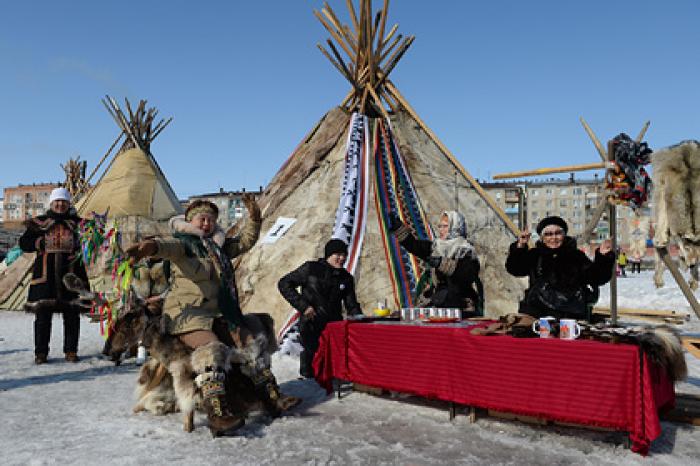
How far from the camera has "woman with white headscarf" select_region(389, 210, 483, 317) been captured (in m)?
4.67

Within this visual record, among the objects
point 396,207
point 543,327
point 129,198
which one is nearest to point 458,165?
point 396,207

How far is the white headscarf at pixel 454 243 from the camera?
15.3 ft

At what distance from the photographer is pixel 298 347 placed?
615 centimetres

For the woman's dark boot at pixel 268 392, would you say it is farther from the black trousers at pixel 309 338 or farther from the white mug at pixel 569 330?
the white mug at pixel 569 330

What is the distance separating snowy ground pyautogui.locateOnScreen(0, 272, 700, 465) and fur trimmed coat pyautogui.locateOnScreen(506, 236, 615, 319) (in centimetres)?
81

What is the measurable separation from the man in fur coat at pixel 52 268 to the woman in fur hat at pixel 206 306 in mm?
2927

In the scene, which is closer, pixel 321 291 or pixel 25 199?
pixel 321 291

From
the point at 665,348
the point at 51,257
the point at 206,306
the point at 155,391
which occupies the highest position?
the point at 51,257

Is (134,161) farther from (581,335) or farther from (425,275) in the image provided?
(581,335)

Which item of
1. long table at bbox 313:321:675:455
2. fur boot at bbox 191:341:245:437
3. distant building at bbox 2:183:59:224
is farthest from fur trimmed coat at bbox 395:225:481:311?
distant building at bbox 2:183:59:224

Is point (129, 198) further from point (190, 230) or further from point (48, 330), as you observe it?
point (190, 230)

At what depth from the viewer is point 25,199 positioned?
231ft

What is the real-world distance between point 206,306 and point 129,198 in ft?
33.9

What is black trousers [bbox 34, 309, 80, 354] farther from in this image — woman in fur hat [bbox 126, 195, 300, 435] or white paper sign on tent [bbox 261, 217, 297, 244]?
woman in fur hat [bbox 126, 195, 300, 435]
